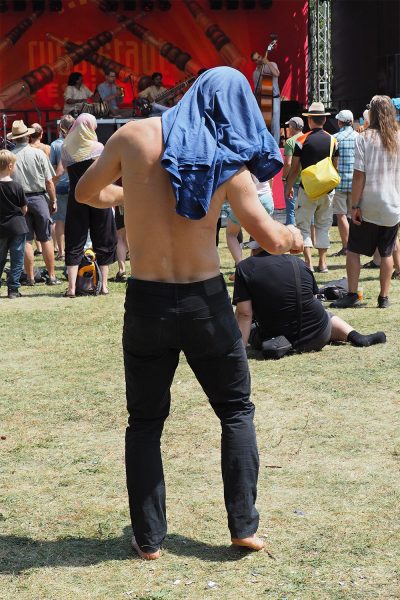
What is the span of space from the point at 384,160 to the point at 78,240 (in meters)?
3.20

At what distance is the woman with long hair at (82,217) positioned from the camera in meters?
9.48

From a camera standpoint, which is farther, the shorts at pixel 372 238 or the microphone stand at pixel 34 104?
the microphone stand at pixel 34 104

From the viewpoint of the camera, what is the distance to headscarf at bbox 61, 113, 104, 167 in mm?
9422

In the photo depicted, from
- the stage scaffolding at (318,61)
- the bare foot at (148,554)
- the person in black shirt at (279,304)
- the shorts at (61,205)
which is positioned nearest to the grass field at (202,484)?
the bare foot at (148,554)

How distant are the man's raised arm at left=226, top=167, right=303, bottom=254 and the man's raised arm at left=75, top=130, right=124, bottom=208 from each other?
0.42m

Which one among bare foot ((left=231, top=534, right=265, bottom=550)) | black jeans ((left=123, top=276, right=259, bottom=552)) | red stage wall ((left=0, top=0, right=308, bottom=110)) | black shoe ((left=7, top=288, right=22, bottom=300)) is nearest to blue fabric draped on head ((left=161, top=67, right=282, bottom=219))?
black jeans ((left=123, top=276, right=259, bottom=552))

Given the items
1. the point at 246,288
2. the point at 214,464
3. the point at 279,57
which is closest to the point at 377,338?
the point at 246,288

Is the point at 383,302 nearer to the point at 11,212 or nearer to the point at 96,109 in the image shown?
the point at 11,212

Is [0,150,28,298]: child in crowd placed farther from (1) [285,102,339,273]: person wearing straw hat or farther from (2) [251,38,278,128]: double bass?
(2) [251,38,278,128]: double bass

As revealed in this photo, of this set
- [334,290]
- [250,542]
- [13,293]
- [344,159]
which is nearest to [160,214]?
[250,542]

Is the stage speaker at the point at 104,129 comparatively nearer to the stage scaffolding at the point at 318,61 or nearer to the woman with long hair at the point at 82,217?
the woman with long hair at the point at 82,217

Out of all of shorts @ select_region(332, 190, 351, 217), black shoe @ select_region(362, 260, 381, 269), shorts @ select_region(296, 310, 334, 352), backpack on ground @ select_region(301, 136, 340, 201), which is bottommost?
black shoe @ select_region(362, 260, 381, 269)

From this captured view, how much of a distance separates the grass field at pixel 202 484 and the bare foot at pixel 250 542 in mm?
41

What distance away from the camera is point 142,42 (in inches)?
847
